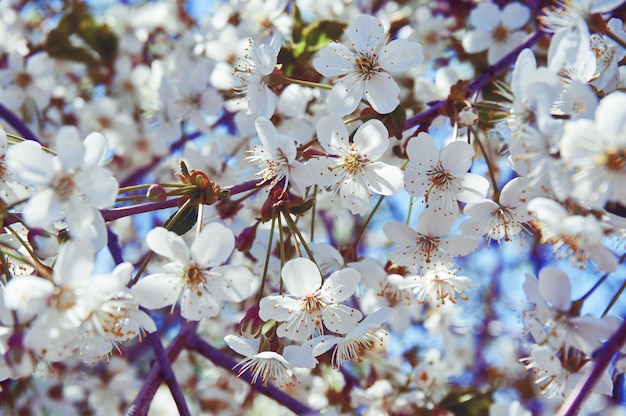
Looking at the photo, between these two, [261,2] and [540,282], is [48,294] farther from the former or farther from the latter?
[261,2]

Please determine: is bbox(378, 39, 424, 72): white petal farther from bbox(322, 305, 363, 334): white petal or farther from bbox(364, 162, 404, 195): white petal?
bbox(322, 305, 363, 334): white petal

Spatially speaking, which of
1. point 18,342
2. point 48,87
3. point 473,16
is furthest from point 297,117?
point 48,87

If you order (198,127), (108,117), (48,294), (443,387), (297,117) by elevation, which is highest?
(48,294)

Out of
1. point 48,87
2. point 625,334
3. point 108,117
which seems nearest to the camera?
point 625,334

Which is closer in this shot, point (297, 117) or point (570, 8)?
point (570, 8)

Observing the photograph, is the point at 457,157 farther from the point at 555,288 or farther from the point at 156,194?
the point at 156,194

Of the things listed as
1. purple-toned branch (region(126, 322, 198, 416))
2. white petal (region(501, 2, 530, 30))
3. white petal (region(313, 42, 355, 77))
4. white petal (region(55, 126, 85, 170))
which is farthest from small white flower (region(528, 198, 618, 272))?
white petal (region(501, 2, 530, 30))
